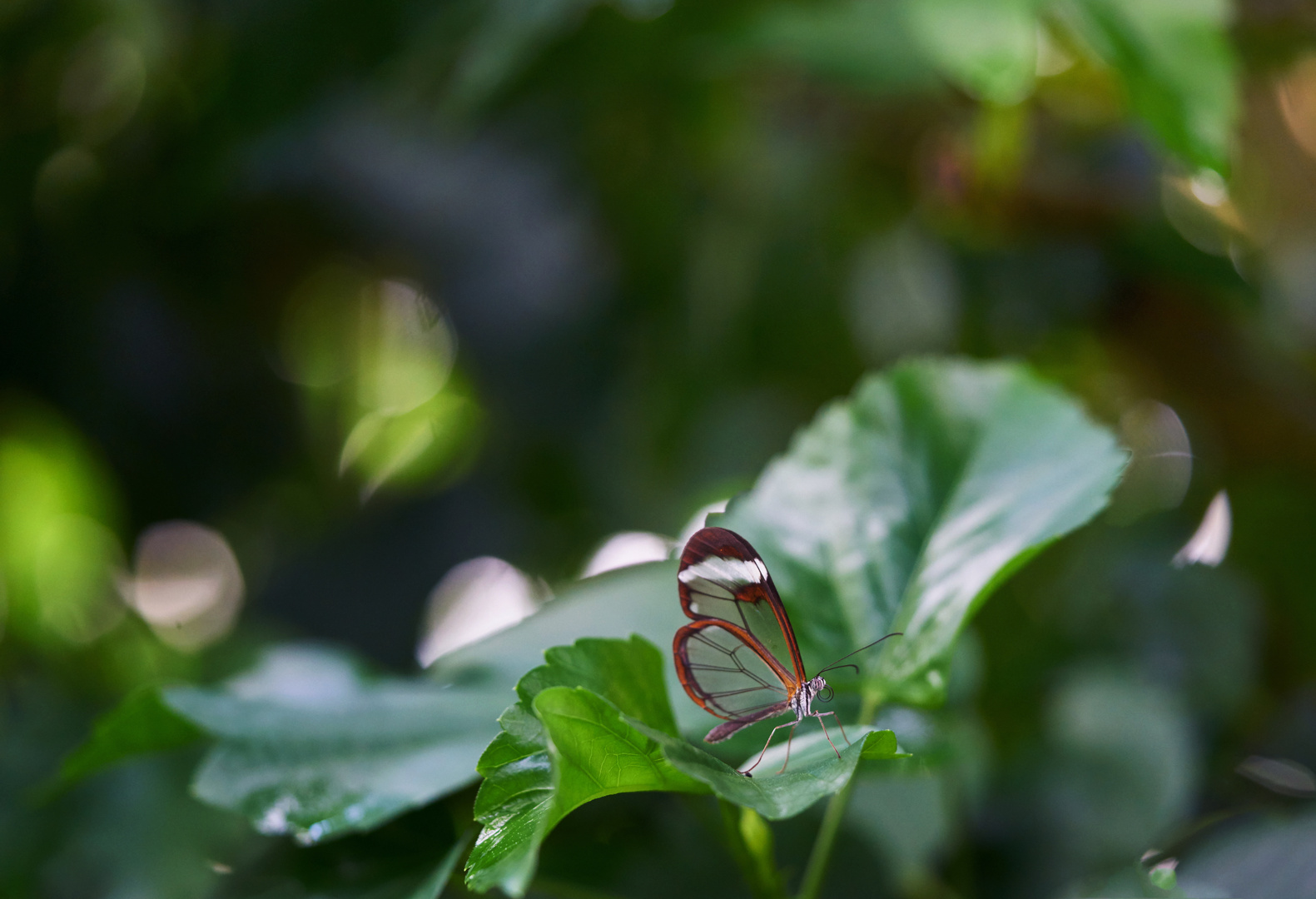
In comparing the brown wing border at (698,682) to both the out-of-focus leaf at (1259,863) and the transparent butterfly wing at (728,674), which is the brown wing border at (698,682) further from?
the out-of-focus leaf at (1259,863)

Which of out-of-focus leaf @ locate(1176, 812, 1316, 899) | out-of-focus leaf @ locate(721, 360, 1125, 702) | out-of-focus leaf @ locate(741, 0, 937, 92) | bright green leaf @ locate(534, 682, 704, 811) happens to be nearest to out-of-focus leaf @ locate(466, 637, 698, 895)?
bright green leaf @ locate(534, 682, 704, 811)

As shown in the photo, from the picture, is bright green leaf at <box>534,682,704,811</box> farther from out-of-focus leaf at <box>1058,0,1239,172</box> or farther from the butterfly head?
out-of-focus leaf at <box>1058,0,1239,172</box>

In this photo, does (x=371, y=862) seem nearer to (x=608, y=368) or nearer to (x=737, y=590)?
(x=737, y=590)

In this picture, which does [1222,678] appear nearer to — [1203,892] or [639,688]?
[1203,892]

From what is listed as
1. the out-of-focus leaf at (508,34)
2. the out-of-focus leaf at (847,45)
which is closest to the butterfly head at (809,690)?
the out-of-focus leaf at (508,34)

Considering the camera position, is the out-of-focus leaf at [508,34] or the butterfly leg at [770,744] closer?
the butterfly leg at [770,744]

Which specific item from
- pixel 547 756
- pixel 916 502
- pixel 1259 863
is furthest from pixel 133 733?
pixel 1259 863
